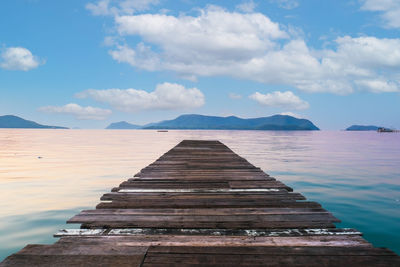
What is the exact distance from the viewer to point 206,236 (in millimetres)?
3654

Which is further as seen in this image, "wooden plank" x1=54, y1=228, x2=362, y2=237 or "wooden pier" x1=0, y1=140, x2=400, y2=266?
"wooden plank" x1=54, y1=228, x2=362, y2=237

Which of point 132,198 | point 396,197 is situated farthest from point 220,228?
point 396,197

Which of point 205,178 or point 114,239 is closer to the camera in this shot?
point 114,239

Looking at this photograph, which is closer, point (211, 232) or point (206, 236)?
point (206, 236)

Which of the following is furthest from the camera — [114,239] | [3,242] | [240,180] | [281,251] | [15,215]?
[15,215]

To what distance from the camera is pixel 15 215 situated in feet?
29.4

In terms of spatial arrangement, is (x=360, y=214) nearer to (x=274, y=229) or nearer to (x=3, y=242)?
(x=274, y=229)

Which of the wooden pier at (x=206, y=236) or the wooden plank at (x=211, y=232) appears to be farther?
the wooden plank at (x=211, y=232)

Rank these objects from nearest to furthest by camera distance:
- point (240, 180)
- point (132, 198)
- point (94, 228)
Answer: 1. point (94, 228)
2. point (132, 198)
3. point (240, 180)

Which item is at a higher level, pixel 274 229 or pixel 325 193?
pixel 274 229

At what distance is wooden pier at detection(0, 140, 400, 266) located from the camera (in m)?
2.97

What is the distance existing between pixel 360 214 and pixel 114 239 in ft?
29.6

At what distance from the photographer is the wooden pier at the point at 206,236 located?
2.97 meters

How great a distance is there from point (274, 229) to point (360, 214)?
23.4 feet
